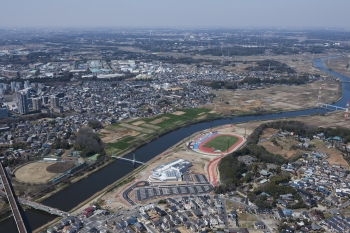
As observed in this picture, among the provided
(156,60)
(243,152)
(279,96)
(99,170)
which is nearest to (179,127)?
(243,152)

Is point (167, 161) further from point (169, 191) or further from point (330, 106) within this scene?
point (330, 106)

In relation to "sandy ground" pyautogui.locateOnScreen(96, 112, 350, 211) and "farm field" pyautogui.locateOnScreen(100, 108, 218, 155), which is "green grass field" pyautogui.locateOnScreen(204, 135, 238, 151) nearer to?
"sandy ground" pyautogui.locateOnScreen(96, 112, 350, 211)

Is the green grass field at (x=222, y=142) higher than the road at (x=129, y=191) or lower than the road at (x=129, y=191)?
higher

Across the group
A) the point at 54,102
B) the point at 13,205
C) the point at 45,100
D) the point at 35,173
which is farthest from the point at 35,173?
the point at 45,100

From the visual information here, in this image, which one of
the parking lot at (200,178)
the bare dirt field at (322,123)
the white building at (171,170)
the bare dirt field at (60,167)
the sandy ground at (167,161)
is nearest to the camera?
the sandy ground at (167,161)

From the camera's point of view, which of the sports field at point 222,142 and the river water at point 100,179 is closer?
the river water at point 100,179

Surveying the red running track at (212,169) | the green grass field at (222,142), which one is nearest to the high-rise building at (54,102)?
the green grass field at (222,142)

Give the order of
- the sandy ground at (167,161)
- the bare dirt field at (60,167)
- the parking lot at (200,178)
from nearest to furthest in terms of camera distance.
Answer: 1. the sandy ground at (167,161)
2. the parking lot at (200,178)
3. the bare dirt field at (60,167)

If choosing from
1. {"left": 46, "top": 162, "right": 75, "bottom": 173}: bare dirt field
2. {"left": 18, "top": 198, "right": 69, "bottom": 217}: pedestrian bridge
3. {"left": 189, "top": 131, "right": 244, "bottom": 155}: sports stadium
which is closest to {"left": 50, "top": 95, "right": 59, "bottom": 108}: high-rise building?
{"left": 46, "top": 162, "right": 75, "bottom": 173}: bare dirt field

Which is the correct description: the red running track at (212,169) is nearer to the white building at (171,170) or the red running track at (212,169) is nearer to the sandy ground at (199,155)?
the sandy ground at (199,155)
